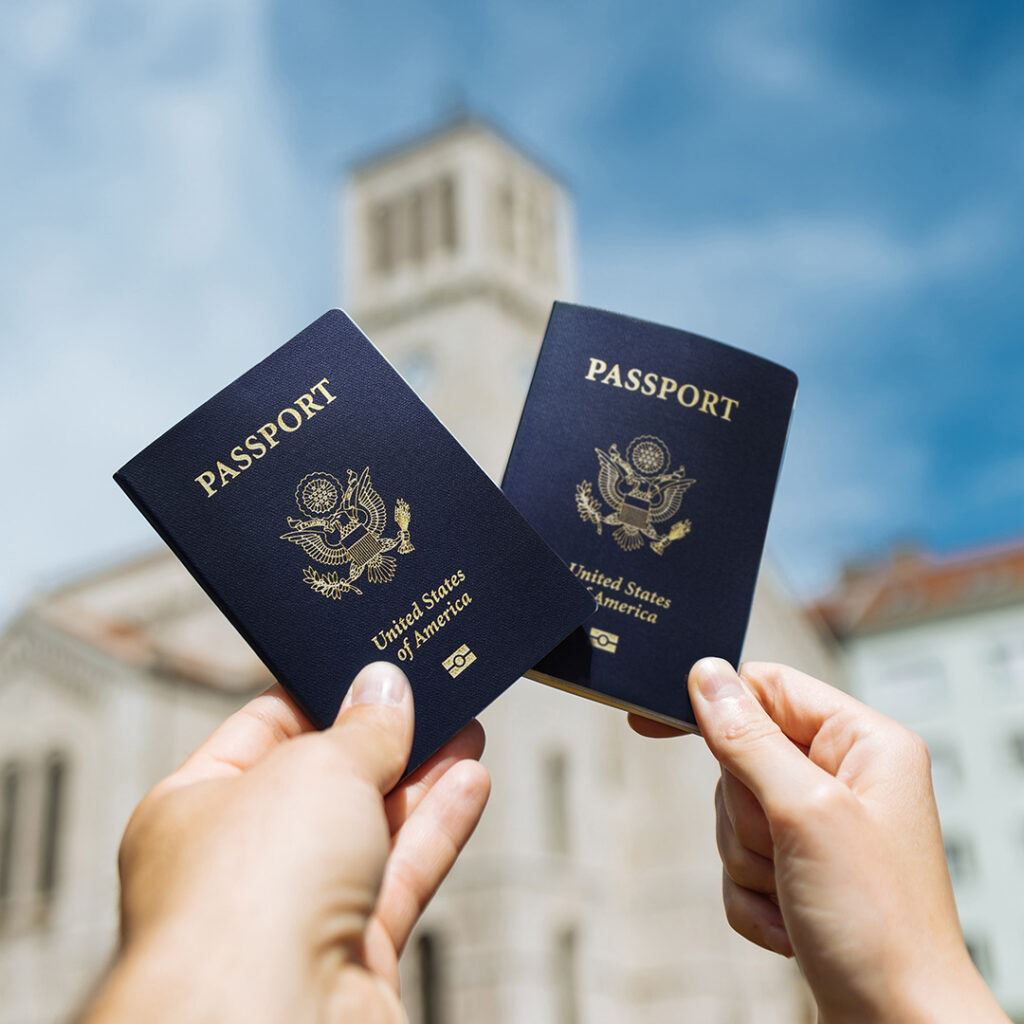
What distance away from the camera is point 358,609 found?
1741 millimetres

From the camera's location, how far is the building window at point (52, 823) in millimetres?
16453

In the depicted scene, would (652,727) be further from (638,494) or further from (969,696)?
(969,696)

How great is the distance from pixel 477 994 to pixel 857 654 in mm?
12225

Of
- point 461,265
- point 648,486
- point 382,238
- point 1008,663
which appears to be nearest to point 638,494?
point 648,486

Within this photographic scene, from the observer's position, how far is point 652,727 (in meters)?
2.00

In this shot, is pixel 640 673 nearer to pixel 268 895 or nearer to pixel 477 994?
pixel 268 895

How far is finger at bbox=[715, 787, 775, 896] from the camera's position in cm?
188

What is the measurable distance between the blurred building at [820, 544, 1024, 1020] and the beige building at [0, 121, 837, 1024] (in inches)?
158

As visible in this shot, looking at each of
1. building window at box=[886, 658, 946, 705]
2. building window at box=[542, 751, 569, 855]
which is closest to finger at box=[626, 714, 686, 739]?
Answer: building window at box=[542, 751, 569, 855]

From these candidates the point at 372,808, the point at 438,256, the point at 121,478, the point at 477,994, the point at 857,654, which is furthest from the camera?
the point at 857,654

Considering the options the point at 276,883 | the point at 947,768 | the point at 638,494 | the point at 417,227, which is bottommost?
the point at 276,883

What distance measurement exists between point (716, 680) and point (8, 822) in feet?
57.7

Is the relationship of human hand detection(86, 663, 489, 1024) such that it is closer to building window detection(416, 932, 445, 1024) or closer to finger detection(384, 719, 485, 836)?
finger detection(384, 719, 485, 836)

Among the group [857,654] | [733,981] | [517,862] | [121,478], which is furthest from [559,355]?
[857,654]
